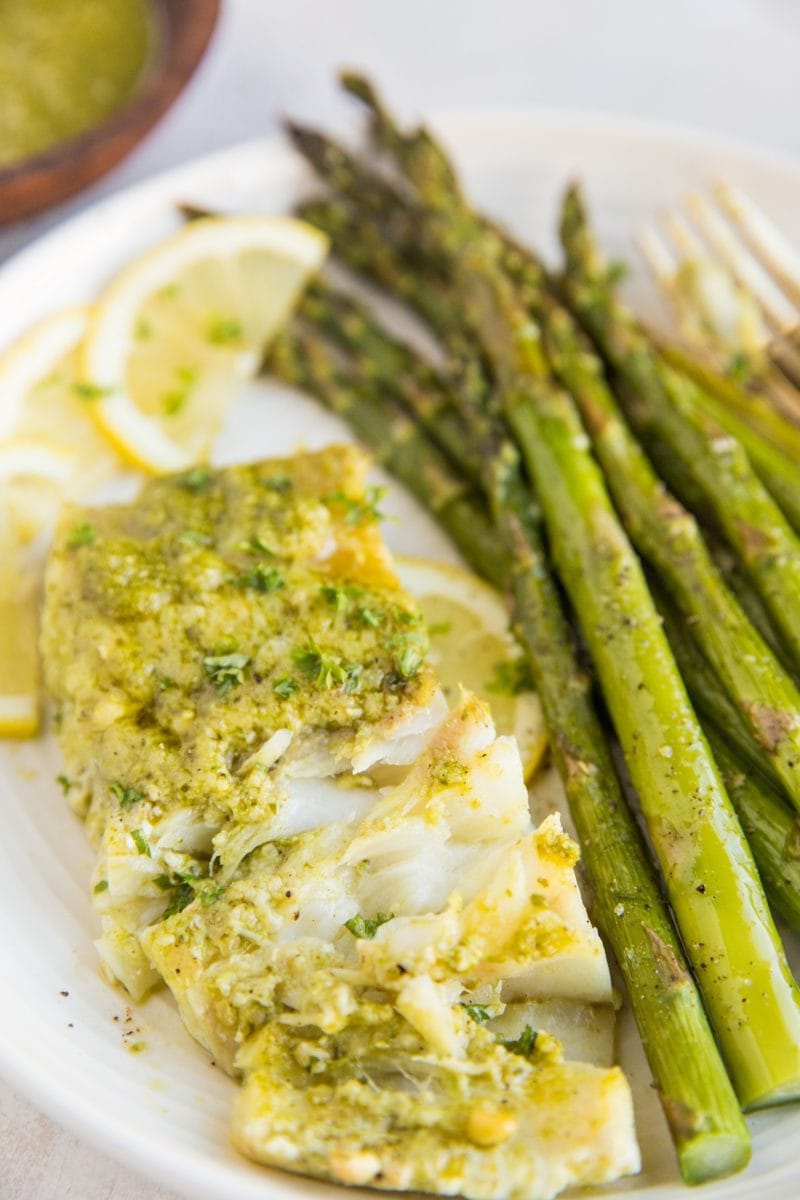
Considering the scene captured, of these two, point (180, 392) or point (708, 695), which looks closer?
point (708, 695)

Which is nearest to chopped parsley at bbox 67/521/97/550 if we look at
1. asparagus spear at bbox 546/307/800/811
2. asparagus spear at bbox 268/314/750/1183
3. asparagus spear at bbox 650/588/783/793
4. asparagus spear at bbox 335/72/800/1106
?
asparagus spear at bbox 268/314/750/1183

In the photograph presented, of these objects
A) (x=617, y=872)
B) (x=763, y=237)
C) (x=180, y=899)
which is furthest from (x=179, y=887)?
(x=763, y=237)

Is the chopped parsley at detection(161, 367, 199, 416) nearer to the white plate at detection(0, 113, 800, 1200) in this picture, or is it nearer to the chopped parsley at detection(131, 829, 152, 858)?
the white plate at detection(0, 113, 800, 1200)

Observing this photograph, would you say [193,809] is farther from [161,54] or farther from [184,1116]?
[161,54]

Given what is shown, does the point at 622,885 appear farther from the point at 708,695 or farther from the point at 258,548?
the point at 258,548

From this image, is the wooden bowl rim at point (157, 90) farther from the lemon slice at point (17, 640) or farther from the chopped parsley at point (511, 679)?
the chopped parsley at point (511, 679)
